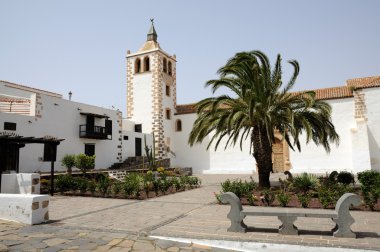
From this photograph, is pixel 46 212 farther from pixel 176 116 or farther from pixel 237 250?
pixel 176 116

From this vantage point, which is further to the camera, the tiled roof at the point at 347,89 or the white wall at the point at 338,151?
the white wall at the point at 338,151

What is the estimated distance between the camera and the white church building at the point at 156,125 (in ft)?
63.7

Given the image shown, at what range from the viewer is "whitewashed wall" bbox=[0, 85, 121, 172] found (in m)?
18.1

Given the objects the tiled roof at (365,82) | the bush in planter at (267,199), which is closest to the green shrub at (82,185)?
the bush in planter at (267,199)

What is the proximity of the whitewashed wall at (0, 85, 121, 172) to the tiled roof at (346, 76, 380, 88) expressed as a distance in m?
19.3

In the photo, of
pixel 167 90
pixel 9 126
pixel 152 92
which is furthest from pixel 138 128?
pixel 9 126

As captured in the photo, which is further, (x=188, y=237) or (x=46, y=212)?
(x=46, y=212)

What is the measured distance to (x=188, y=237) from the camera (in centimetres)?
542

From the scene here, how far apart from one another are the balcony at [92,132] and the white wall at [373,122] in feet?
65.0

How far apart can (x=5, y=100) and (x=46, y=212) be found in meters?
15.8

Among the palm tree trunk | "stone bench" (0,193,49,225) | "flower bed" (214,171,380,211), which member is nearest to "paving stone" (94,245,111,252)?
"stone bench" (0,193,49,225)

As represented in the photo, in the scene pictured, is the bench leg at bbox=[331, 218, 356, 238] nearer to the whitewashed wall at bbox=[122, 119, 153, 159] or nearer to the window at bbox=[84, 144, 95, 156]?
Result: the window at bbox=[84, 144, 95, 156]

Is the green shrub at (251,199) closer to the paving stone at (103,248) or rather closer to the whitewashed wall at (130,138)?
the paving stone at (103,248)

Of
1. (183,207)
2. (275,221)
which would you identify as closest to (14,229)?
(183,207)
